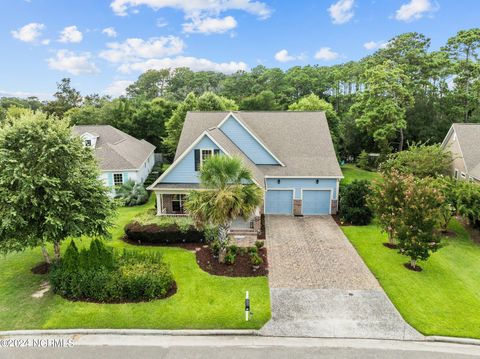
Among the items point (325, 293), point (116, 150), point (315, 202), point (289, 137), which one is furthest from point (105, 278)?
point (116, 150)

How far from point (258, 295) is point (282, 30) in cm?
3021

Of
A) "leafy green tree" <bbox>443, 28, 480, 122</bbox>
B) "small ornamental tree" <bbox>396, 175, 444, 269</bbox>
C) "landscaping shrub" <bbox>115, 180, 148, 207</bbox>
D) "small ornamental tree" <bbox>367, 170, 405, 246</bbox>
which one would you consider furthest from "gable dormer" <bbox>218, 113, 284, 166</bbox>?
"leafy green tree" <bbox>443, 28, 480, 122</bbox>

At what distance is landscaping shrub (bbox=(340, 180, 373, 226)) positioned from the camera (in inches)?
908

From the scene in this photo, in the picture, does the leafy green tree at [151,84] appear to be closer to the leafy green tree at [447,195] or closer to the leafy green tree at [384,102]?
the leafy green tree at [384,102]

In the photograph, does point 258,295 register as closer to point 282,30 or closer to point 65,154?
point 65,154

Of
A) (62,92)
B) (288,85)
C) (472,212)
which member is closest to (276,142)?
(472,212)

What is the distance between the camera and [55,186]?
48.6 feet

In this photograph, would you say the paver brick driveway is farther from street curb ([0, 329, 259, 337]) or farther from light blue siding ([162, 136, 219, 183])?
light blue siding ([162, 136, 219, 183])

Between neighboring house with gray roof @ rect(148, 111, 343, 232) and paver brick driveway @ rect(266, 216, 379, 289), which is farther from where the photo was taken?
neighboring house with gray roof @ rect(148, 111, 343, 232)

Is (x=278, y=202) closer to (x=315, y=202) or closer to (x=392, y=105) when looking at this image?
(x=315, y=202)

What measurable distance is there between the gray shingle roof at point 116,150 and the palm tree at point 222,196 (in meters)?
13.2

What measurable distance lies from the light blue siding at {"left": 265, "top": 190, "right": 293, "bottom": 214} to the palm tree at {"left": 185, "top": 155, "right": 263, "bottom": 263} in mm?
8471

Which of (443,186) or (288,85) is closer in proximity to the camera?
(443,186)

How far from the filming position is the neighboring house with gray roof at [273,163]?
73.6ft
